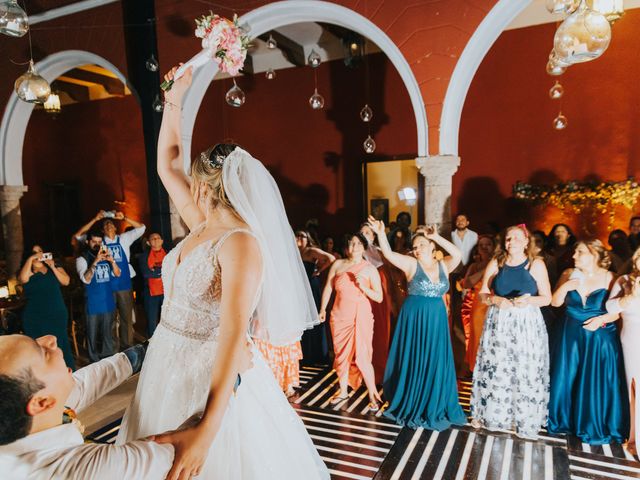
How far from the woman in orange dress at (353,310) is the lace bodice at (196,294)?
2.57m

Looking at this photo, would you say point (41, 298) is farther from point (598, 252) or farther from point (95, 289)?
point (598, 252)

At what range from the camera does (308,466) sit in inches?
60.7

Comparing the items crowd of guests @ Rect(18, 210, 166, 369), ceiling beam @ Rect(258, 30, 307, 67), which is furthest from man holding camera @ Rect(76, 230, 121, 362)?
ceiling beam @ Rect(258, 30, 307, 67)

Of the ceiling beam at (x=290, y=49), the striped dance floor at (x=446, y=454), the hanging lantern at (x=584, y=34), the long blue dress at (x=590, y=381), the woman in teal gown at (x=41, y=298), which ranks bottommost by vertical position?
the striped dance floor at (x=446, y=454)

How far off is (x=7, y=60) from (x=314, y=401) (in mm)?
7495

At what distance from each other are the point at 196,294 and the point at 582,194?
21.7ft

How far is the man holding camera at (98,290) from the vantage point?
15.9 feet

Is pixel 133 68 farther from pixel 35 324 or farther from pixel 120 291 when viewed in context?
pixel 35 324

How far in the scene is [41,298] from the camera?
4.20 metres

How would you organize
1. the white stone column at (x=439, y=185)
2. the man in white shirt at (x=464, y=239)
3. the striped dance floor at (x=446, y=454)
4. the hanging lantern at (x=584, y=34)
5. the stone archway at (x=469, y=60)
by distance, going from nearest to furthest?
the hanging lantern at (x=584, y=34)
the striped dance floor at (x=446, y=454)
the stone archway at (x=469, y=60)
the white stone column at (x=439, y=185)
the man in white shirt at (x=464, y=239)

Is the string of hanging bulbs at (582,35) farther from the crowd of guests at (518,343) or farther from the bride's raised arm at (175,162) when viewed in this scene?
the bride's raised arm at (175,162)

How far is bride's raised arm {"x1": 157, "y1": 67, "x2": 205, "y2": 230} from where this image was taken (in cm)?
169

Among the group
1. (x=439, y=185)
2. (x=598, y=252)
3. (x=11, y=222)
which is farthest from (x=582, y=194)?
(x=11, y=222)

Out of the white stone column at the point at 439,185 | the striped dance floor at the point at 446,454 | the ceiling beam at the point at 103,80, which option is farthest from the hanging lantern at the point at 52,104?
the white stone column at the point at 439,185
